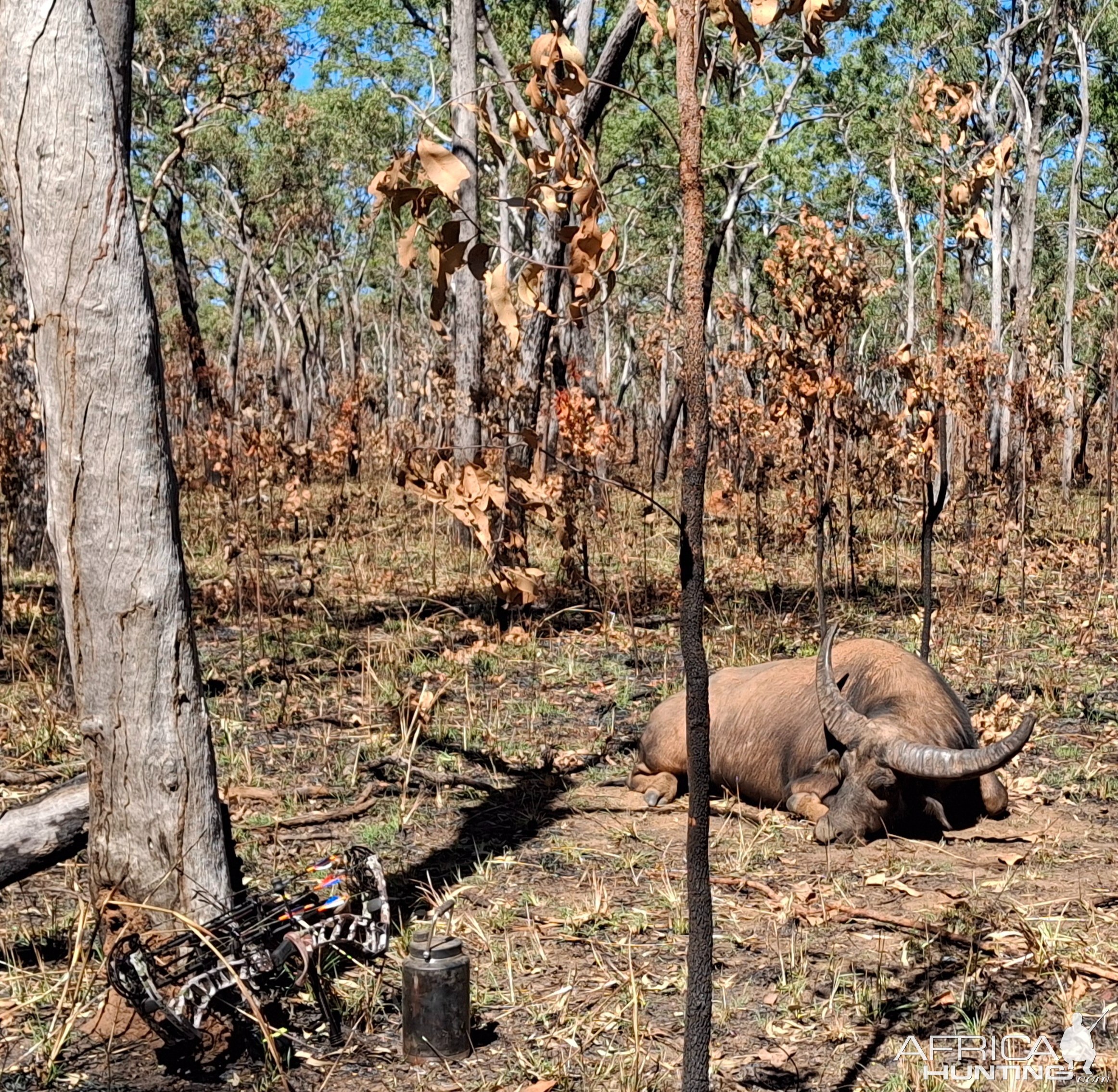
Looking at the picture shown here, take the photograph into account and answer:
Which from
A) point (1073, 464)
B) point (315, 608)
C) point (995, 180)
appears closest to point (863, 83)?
point (995, 180)

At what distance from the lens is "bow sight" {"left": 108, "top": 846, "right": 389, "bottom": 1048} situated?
3824 mm

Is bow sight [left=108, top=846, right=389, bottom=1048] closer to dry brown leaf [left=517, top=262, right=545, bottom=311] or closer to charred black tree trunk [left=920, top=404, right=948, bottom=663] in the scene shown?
dry brown leaf [left=517, top=262, right=545, bottom=311]

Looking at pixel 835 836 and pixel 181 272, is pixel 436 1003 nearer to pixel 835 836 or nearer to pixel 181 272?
pixel 835 836

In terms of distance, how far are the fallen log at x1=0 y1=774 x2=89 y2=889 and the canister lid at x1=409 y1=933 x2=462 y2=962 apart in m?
1.23

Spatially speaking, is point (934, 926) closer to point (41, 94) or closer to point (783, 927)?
point (783, 927)

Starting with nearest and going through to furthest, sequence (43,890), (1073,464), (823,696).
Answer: (43,890) → (823,696) → (1073,464)

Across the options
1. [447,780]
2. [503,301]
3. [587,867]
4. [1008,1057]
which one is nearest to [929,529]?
[447,780]

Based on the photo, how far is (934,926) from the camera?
484 centimetres

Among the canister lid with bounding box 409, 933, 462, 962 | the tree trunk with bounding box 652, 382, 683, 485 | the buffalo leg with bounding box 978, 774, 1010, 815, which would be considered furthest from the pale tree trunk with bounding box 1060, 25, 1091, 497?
the canister lid with bounding box 409, 933, 462, 962

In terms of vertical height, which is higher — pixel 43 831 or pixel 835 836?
pixel 43 831

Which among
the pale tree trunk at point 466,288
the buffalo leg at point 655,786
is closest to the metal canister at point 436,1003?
the buffalo leg at point 655,786

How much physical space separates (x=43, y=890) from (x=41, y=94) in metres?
2.96

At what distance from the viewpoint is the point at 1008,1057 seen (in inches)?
152

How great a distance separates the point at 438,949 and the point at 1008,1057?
1.64m
